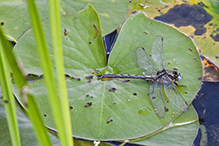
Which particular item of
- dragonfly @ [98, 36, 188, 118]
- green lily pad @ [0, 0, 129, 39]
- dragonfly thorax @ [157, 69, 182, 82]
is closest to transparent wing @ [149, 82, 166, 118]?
dragonfly @ [98, 36, 188, 118]

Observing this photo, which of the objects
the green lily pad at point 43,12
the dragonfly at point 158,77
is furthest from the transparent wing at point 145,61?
the green lily pad at point 43,12

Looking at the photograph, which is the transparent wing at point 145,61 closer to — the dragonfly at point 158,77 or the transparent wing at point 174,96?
the dragonfly at point 158,77

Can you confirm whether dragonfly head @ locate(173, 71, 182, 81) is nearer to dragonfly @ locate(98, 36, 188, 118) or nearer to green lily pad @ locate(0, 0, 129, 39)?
dragonfly @ locate(98, 36, 188, 118)

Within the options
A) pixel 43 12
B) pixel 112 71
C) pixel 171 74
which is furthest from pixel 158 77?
pixel 43 12

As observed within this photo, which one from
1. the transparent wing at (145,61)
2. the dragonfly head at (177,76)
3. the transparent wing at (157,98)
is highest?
the transparent wing at (145,61)

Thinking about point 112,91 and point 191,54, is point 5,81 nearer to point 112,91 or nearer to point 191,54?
point 112,91

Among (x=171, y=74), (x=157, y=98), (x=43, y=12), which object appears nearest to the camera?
(x=157, y=98)

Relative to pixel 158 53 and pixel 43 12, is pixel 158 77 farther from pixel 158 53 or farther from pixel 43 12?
pixel 43 12
